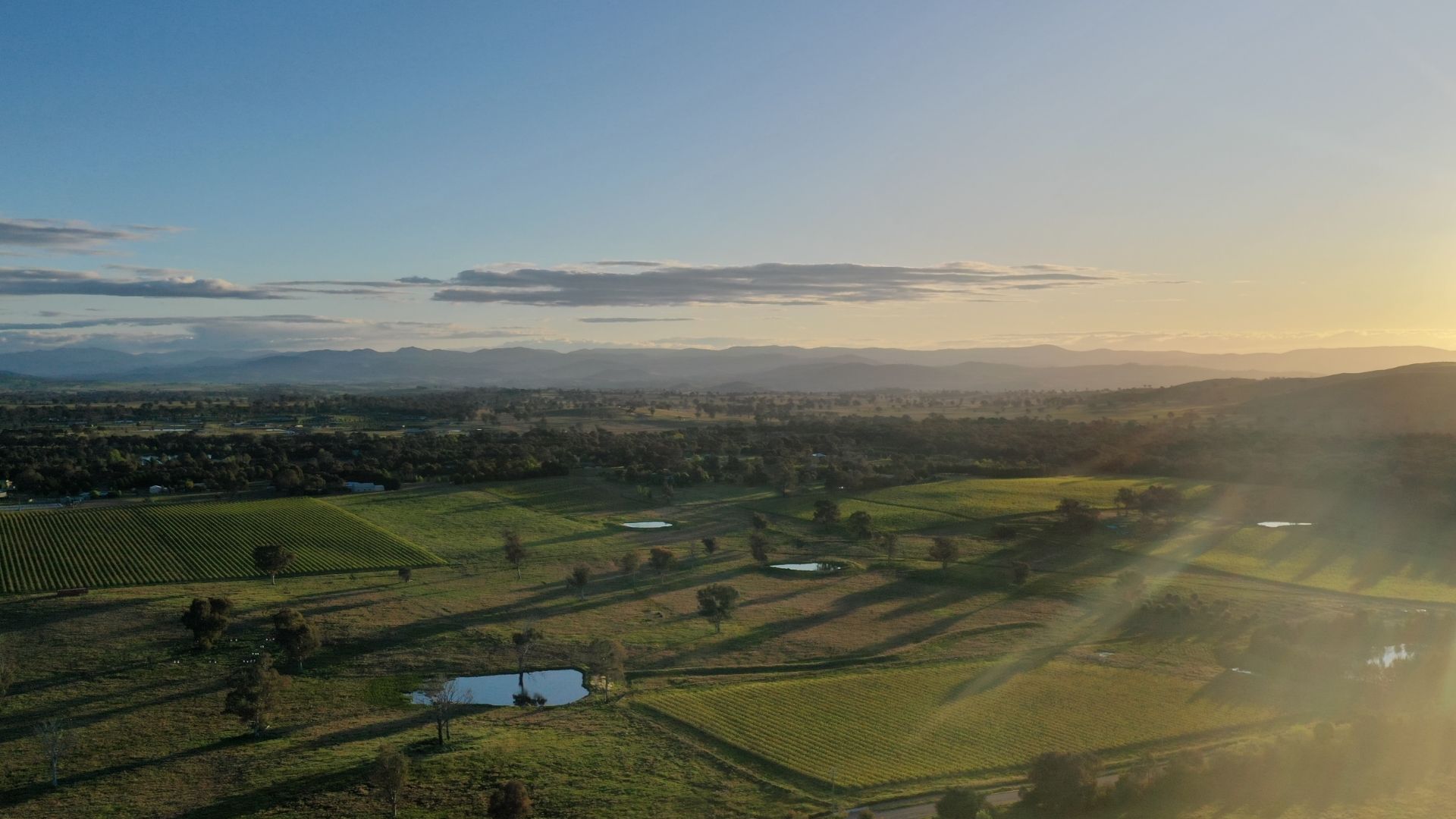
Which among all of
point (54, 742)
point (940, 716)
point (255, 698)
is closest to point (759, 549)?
point (940, 716)

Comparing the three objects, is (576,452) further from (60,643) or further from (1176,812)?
(1176,812)

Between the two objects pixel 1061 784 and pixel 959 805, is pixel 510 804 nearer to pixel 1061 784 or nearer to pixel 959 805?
pixel 959 805

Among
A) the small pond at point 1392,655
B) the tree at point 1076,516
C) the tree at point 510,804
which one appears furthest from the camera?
the tree at point 1076,516

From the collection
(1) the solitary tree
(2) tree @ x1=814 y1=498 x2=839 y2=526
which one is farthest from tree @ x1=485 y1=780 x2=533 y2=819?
(2) tree @ x1=814 y1=498 x2=839 y2=526

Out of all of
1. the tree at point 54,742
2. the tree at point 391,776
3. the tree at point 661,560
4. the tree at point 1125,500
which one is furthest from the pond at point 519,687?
the tree at point 1125,500

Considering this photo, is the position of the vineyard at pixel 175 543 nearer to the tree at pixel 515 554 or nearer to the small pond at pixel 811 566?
the tree at pixel 515 554

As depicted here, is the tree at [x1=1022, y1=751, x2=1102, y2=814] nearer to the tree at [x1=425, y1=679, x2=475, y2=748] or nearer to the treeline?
the tree at [x1=425, y1=679, x2=475, y2=748]
